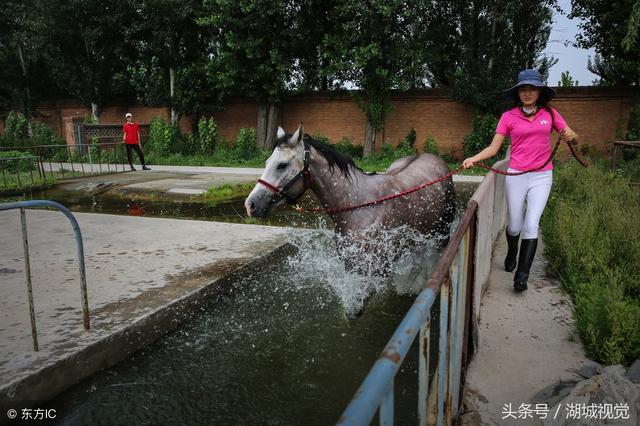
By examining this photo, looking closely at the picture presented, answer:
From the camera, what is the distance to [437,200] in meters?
4.93

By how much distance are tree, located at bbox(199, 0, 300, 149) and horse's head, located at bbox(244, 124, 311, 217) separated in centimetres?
1544

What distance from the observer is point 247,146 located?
68.7 feet

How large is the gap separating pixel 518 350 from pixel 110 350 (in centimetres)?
307

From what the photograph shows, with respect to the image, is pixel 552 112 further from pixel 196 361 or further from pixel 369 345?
pixel 196 361

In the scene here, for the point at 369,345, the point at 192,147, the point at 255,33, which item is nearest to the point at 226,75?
the point at 255,33

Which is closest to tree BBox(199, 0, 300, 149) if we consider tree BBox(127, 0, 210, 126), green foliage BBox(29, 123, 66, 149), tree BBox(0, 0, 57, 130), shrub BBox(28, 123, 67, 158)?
tree BBox(127, 0, 210, 126)

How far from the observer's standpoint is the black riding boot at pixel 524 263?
4.00m

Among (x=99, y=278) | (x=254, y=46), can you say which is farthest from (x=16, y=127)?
(x=99, y=278)

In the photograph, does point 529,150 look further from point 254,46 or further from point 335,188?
point 254,46

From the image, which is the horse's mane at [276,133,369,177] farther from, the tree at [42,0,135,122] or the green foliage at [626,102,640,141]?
the tree at [42,0,135,122]

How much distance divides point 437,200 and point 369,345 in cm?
192

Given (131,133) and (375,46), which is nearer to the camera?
(131,133)

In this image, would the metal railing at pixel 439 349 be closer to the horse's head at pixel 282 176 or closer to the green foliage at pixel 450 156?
the horse's head at pixel 282 176

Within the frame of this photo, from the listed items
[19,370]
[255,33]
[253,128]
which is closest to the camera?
[19,370]
